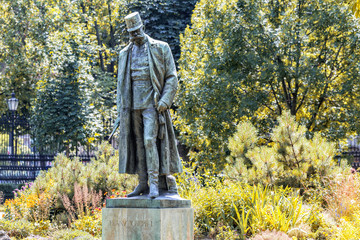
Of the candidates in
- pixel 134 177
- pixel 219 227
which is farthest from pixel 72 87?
pixel 219 227

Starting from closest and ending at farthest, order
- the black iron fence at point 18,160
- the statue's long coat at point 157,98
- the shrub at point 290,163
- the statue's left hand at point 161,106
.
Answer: the statue's left hand at point 161,106 → the statue's long coat at point 157,98 → the shrub at point 290,163 → the black iron fence at point 18,160

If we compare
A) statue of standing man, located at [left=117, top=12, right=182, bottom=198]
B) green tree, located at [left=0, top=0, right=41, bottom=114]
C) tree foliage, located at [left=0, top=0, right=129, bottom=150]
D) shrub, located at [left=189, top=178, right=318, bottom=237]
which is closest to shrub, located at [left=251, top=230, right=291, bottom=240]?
shrub, located at [left=189, top=178, right=318, bottom=237]

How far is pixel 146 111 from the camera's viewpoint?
7273 millimetres

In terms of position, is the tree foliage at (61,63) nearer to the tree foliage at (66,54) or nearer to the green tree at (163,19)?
the tree foliage at (66,54)

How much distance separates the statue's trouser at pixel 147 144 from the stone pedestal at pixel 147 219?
243 millimetres

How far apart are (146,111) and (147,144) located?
47cm

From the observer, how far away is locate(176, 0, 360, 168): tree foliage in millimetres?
15422

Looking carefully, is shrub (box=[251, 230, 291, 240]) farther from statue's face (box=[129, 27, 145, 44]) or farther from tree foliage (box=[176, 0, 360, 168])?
tree foliage (box=[176, 0, 360, 168])

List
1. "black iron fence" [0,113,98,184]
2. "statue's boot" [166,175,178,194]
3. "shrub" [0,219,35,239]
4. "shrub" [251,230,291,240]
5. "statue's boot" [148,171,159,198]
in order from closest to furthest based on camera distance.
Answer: "statue's boot" [148,171,159,198], "statue's boot" [166,175,178,194], "shrub" [251,230,291,240], "shrub" [0,219,35,239], "black iron fence" [0,113,98,184]

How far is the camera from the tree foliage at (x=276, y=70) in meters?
15.4

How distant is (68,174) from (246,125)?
4688 mm

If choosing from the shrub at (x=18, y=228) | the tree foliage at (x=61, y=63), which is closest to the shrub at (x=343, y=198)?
the shrub at (x=18, y=228)

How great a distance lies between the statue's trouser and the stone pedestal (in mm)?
243

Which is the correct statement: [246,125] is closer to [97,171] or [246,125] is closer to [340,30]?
[97,171]
